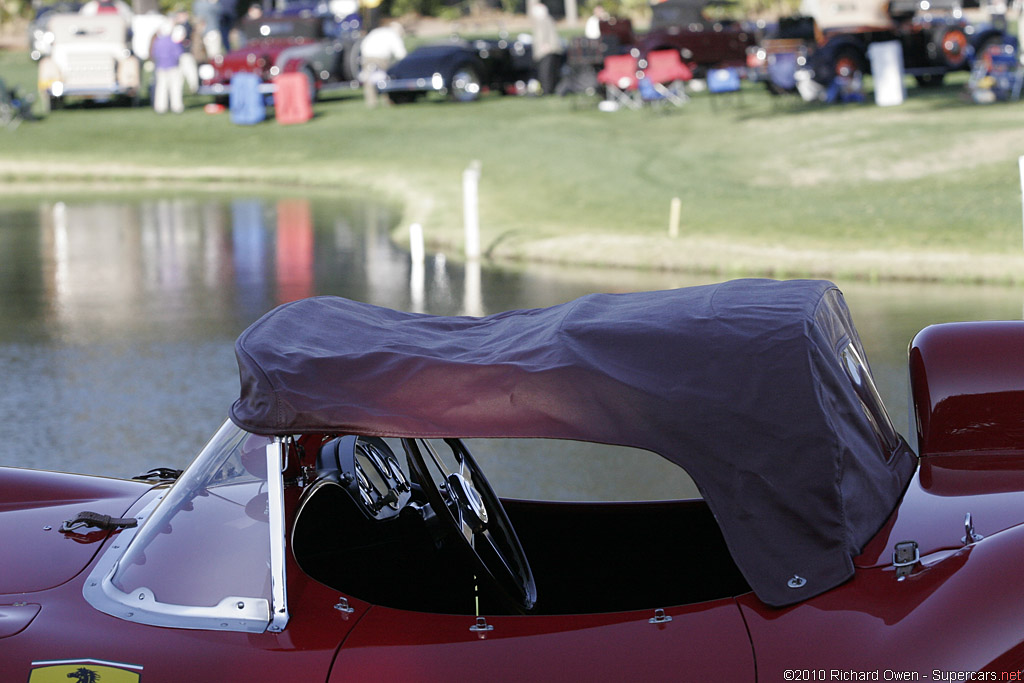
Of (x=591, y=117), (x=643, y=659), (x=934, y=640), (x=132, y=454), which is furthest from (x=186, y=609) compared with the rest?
(x=591, y=117)

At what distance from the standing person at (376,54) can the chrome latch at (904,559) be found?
27.5 meters

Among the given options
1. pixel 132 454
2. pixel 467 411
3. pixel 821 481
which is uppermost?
pixel 467 411

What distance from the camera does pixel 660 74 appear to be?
2717cm

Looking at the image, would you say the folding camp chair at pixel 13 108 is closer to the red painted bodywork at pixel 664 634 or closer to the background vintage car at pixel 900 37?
the background vintage car at pixel 900 37

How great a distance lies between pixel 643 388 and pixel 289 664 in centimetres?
104

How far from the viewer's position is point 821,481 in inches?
108

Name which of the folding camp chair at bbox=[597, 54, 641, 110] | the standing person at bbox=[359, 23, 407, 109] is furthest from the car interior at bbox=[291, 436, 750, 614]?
the standing person at bbox=[359, 23, 407, 109]

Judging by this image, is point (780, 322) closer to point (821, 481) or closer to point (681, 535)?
point (821, 481)

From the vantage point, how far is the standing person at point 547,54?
2989 centimetres

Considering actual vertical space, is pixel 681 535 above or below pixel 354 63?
below

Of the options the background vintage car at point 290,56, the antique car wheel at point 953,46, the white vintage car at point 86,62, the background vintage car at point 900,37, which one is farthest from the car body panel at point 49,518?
the white vintage car at point 86,62

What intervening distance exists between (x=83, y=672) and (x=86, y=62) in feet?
98.0

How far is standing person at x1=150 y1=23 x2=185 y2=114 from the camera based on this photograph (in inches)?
1151

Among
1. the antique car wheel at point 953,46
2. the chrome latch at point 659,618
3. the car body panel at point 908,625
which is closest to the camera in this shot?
the car body panel at point 908,625
